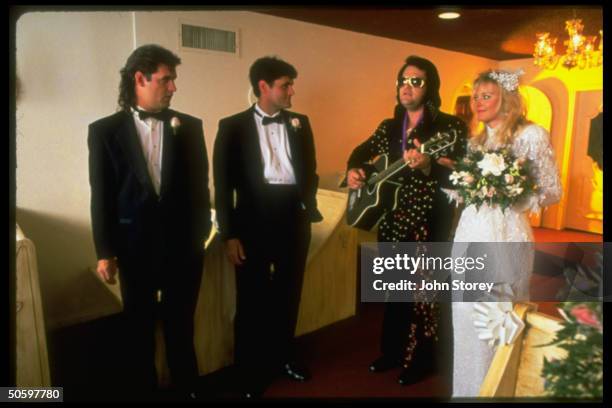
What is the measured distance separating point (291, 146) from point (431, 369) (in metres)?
1.20

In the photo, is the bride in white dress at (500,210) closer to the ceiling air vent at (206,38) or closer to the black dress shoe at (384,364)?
the black dress shoe at (384,364)

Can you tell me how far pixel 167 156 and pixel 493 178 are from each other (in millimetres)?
1198

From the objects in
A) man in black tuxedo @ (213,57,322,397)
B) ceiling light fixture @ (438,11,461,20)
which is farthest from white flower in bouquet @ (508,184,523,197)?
man in black tuxedo @ (213,57,322,397)

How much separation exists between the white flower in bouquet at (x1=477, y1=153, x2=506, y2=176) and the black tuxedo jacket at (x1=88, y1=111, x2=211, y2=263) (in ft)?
3.46

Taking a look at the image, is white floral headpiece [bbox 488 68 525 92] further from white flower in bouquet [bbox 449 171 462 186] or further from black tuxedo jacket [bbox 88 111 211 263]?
black tuxedo jacket [bbox 88 111 211 263]

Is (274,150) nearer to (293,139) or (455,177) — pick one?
(293,139)

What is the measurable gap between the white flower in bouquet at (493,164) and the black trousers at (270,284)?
0.75 meters

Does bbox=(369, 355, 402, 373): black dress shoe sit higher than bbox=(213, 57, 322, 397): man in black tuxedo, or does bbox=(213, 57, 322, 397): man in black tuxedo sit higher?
bbox=(213, 57, 322, 397): man in black tuxedo

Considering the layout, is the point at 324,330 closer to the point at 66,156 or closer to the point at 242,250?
the point at 242,250

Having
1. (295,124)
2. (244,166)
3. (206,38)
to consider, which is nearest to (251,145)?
(244,166)

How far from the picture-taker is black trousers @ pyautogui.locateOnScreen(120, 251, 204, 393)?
175 cm

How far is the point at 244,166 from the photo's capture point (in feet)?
6.17

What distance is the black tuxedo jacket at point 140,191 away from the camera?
5.49 feet

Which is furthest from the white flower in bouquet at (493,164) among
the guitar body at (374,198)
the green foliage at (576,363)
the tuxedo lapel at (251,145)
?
the tuxedo lapel at (251,145)
